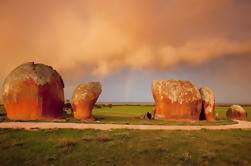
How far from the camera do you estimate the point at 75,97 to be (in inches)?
977

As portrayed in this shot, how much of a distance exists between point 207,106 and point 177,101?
Result: 5.88 metres

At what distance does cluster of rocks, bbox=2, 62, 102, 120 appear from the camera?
2102 cm

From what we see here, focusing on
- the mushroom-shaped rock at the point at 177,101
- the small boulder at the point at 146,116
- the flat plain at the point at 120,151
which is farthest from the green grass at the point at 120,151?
the small boulder at the point at 146,116

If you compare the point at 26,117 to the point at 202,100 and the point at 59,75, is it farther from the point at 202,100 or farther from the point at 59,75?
the point at 202,100

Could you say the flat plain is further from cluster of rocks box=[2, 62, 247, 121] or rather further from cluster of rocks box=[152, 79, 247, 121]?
cluster of rocks box=[152, 79, 247, 121]

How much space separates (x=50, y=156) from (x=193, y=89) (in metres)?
24.1

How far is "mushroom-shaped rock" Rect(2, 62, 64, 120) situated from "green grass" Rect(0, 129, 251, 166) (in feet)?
36.8

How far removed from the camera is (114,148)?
844cm

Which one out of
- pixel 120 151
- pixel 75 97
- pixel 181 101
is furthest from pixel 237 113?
pixel 120 151

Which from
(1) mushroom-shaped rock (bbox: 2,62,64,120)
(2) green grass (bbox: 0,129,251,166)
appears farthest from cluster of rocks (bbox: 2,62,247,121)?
(2) green grass (bbox: 0,129,251,166)

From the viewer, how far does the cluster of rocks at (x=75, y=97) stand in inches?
830

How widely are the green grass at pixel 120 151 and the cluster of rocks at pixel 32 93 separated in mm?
11232

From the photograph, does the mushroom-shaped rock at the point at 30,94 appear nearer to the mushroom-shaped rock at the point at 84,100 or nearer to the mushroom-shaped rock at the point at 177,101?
the mushroom-shaped rock at the point at 84,100

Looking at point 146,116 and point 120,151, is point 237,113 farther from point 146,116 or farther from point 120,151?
point 120,151
